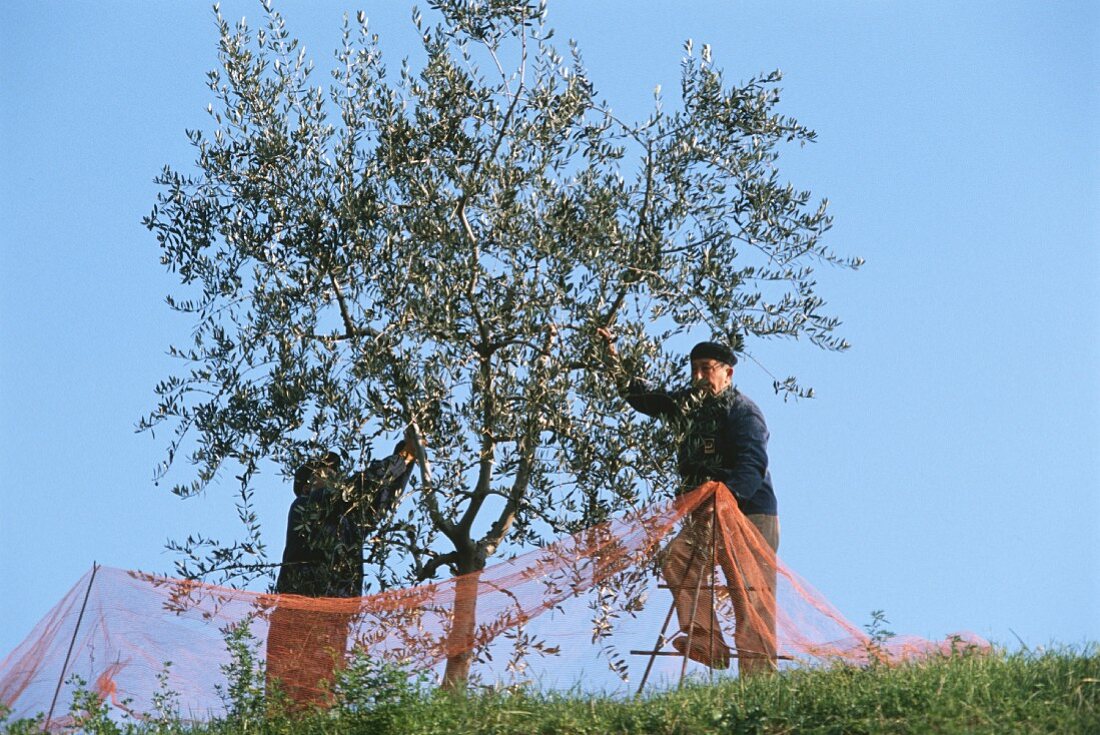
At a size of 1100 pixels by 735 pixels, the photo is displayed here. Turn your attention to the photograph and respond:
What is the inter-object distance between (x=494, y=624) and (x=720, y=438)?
230cm

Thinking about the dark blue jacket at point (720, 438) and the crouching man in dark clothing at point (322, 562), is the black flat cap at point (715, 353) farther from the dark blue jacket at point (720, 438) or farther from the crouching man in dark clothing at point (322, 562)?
the crouching man in dark clothing at point (322, 562)

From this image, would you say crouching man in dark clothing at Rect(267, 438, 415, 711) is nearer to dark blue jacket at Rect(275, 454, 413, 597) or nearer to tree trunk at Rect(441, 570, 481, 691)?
dark blue jacket at Rect(275, 454, 413, 597)

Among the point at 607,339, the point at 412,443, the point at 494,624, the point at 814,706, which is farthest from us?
the point at 412,443

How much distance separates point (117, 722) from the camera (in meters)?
9.52

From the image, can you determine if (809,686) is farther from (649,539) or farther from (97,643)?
(97,643)

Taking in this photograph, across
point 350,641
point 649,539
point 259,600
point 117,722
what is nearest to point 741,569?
point 649,539

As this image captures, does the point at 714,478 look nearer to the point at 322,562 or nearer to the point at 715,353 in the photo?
the point at 715,353

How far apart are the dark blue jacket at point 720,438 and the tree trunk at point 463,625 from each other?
6.07 feet

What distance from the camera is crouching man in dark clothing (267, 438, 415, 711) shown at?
32.2 ft

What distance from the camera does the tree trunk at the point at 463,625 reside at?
32.0ft

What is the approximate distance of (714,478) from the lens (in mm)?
10484

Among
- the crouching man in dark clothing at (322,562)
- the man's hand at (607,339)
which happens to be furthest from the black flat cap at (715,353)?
the crouching man in dark clothing at (322,562)

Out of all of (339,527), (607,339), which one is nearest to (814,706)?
(607,339)

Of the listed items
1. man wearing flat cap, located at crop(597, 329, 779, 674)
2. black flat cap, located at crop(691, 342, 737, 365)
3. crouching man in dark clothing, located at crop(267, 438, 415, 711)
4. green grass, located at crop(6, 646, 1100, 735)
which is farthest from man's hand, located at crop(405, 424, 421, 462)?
black flat cap, located at crop(691, 342, 737, 365)
